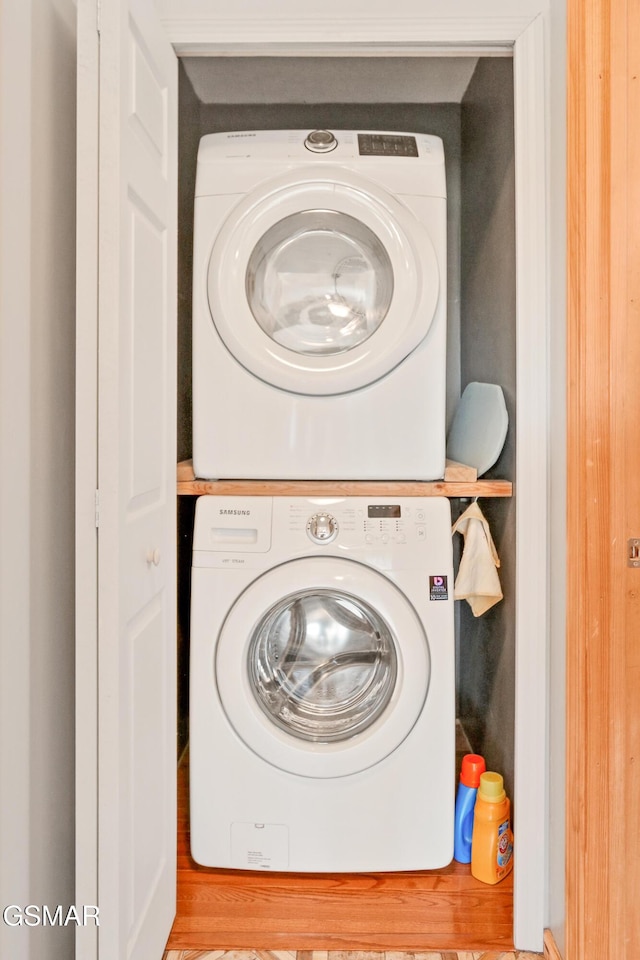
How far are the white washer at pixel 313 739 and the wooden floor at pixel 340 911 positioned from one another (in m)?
0.07

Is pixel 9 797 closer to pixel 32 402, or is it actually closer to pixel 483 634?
pixel 32 402

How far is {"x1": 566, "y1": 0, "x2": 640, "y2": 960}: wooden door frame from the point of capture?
1.33 m

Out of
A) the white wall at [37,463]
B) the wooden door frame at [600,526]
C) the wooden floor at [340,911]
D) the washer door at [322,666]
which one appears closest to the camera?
the white wall at [37,463]

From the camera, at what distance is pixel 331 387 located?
1.60 meters

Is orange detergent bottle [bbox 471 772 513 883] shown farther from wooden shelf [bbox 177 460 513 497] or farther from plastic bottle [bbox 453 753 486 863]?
wooden shelf [bbox 177 460 513 497]

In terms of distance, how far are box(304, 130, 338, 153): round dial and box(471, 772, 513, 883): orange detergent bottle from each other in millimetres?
1529

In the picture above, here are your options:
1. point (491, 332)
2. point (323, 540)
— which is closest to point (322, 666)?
point (323, 540)

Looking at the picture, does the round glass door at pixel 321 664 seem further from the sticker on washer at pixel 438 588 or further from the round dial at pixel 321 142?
the round dial at pixel 321 142

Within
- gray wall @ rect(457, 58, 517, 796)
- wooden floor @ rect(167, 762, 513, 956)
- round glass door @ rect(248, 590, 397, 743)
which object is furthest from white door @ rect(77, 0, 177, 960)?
gray wall @ rect(457, 58, 517, 796)

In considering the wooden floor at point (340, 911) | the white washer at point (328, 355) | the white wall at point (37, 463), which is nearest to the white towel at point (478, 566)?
the white washer at point (328, 355)

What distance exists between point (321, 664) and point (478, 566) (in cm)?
44

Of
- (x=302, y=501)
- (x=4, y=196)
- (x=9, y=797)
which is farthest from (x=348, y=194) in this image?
(x=9, y=797)

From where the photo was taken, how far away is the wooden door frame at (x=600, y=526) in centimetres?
133

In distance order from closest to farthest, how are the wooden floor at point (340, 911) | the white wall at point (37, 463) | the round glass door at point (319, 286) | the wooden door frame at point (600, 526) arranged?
the white wall at point (37, 463)
the wooden door frame at point (600, 526)
the wooden floor at point (340, 911)
the round glass door at point (319, 286)
